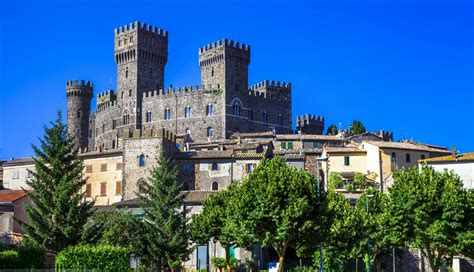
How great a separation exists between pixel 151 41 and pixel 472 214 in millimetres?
64752

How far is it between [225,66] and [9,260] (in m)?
61.7

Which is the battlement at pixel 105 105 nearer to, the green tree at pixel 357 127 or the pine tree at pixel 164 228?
the green tree at pixel 357 127

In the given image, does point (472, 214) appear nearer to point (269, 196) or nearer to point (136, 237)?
point (269, 196)

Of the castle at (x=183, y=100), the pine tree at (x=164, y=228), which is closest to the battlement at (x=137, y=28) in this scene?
the castle at (x=183, y=100)

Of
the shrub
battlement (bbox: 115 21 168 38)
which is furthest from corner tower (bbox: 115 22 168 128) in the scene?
the shrub

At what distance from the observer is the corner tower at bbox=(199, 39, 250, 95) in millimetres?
90750

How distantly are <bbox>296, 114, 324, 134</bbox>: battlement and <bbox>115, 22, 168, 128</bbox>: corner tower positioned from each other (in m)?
23.2

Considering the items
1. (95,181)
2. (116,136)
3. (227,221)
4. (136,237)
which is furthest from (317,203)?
(116,136)

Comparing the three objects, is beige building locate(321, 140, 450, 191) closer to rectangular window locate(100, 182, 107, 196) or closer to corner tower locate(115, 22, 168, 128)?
rectangular window locate(100, 182, 107, 196)

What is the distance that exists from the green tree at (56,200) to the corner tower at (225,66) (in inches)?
1999

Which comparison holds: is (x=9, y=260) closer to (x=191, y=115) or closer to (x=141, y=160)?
(x=141, y=160)

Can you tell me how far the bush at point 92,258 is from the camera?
111 feet

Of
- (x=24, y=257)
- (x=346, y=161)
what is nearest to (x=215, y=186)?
(x=346, y=161)

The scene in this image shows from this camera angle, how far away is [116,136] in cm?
9431
